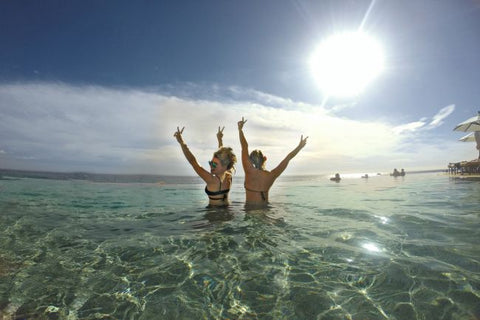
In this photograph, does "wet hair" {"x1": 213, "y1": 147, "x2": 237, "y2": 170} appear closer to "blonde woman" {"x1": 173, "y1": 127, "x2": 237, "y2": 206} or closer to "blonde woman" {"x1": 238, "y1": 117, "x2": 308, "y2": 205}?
"blonde woman" {"x1": 173, "y1": 127, "x2": 237, "y2": 206}

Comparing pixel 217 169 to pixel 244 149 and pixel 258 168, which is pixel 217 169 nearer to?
pixel 244 149

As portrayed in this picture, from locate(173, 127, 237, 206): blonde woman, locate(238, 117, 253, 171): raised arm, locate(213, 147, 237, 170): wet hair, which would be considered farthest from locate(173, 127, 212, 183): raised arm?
locate(238, 117, 253, 171): raised arm

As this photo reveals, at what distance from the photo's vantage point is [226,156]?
6734mm

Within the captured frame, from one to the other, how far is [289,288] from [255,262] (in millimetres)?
817

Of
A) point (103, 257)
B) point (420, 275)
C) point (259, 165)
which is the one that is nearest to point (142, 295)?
point (103, 257)

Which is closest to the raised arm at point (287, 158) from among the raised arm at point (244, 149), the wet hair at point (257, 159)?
the wet hair at point (257, 159)

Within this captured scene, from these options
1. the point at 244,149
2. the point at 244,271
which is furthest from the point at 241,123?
the point at 244,271

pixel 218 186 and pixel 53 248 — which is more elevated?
pixel 218 186

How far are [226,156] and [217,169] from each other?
483mm

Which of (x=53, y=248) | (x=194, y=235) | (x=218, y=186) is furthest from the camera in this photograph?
(x=218, y=186)

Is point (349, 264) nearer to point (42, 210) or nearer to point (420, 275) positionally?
point (420, 275)

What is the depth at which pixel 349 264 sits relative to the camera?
136 inches

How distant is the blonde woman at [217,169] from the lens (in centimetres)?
650

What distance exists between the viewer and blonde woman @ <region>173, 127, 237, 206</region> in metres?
6.50
